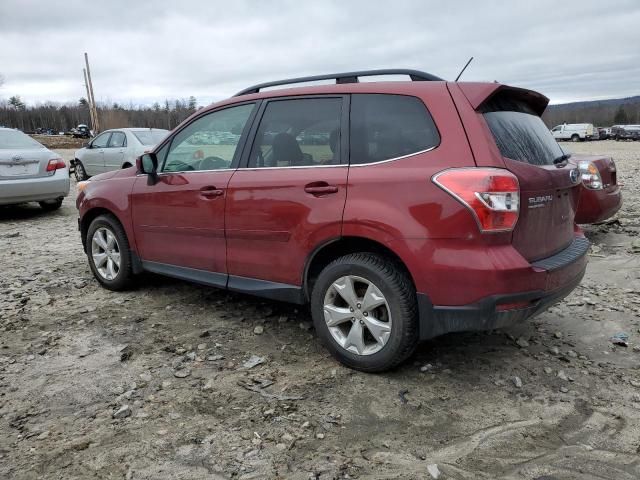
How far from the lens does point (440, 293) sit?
2.98 metres

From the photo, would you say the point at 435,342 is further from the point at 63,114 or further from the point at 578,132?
the point at 63,114

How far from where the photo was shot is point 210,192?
4.03m

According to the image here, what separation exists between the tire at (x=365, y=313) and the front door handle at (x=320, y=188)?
0.42m

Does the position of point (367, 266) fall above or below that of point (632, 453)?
above

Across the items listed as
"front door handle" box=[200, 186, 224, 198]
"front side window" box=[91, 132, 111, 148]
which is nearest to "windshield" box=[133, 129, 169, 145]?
"front side window" box=[91, 132, 111, 148]

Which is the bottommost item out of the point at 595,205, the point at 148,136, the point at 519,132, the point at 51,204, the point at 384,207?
the point at 51,204

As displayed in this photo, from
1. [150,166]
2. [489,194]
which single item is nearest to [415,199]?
[489,194]

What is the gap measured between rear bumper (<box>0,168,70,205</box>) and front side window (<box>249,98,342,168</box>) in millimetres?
6636

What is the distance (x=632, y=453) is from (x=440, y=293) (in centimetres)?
118

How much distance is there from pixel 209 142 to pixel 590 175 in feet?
15.3

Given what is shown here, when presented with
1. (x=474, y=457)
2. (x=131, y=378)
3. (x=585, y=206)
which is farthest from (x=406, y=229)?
(x=585, y=206)

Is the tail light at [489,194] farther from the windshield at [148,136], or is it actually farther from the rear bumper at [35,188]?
the windshield at [148,136]

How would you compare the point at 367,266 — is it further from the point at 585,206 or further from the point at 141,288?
the point at 585,206

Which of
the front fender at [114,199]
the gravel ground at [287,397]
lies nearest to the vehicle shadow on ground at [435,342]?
the gravel ground at [287,397]
